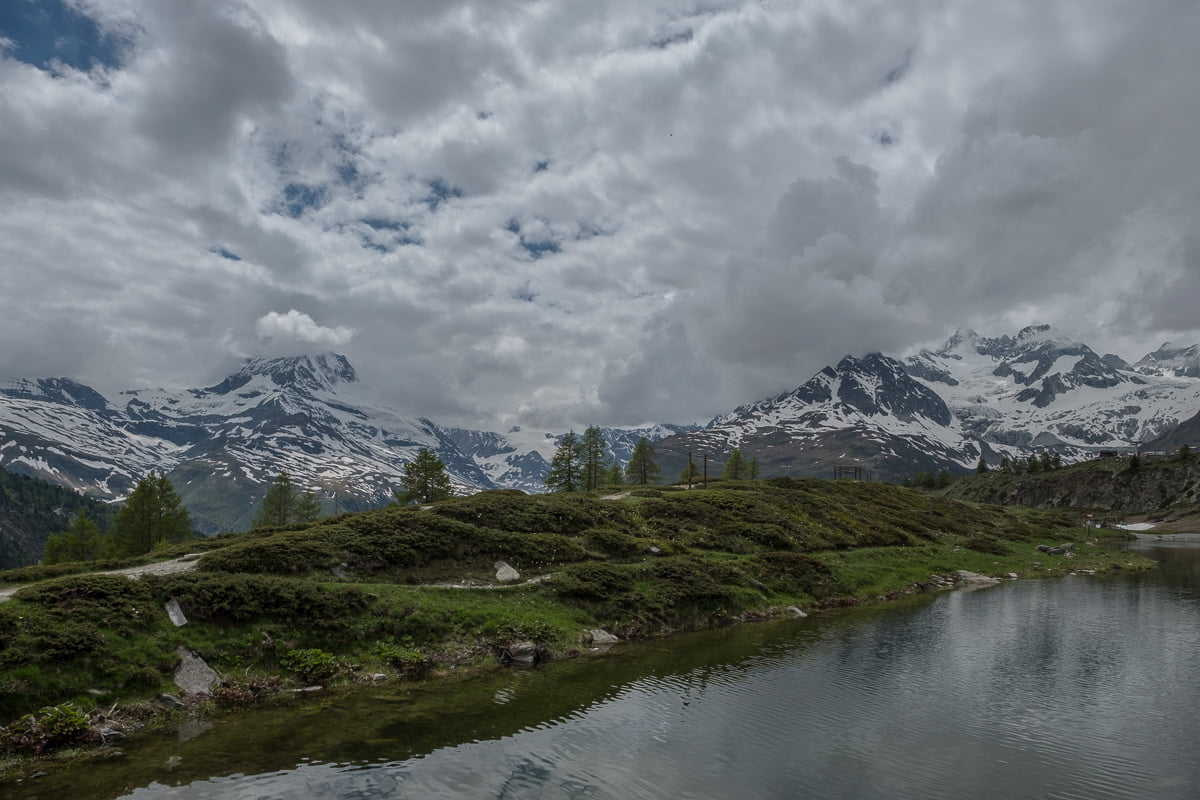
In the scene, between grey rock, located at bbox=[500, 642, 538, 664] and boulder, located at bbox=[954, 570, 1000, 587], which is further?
boulder, located at bbox=[954, 570, 1000, 587]

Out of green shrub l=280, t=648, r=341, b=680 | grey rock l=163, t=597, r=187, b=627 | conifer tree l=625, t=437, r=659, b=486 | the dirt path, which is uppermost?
conifer tree l=625, t=437, r=659, b=486

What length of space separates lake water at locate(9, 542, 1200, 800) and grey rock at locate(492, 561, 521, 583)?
9.44 meters

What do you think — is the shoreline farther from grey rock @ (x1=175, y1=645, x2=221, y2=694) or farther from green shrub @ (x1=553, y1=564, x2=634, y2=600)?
green shrub @ (x1=553, y1=564, x2=634, y2=600)

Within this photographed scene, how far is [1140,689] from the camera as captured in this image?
27359mm

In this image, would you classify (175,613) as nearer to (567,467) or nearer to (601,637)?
(601,637)

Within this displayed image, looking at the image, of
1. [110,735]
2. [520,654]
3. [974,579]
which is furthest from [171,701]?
[974,579]

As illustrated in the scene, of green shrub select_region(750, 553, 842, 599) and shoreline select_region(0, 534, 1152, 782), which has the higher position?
green shrub select_region(750, 553, 842, 599)

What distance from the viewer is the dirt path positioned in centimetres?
3231

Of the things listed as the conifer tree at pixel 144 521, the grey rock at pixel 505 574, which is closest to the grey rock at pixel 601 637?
the grey rock at pixel 505 574

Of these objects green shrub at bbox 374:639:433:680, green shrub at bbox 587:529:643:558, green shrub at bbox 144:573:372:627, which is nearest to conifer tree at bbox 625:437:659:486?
green shrub at bbox 587:529:643:558

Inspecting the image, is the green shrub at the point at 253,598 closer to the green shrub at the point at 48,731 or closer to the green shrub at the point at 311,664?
the green shrub at the point at 311,664

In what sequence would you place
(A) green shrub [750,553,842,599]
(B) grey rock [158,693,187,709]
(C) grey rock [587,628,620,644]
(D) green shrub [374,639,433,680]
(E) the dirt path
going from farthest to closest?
(A) green shrub [750,553,842,599] < (C) grey rock [587,628,620,644] < (E) the dirt path < (D) green shrub [374,639,433,680] < (B) grey rock [158,693,187,709]

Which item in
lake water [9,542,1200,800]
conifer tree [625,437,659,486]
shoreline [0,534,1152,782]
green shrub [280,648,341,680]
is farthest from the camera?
conifer tree [625,437,659,486]

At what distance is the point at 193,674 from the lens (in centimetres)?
2544
